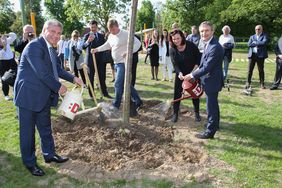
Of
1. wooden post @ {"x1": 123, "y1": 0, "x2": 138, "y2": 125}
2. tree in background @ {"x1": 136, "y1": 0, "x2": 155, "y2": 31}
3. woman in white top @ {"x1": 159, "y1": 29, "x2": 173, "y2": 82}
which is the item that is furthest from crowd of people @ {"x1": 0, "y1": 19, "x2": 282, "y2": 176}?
tree in background @ {"x1": 136, "y1": 0, "x2": 155, "y2": 31}

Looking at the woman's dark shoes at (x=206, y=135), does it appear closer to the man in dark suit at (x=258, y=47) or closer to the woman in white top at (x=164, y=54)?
the man in dark suit at (x=258, y=47)

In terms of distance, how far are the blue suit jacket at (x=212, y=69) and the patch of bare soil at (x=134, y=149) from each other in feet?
3.24

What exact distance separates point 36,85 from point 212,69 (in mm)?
2737

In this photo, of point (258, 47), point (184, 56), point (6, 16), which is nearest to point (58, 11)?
point (6, 16)

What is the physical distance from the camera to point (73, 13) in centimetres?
5041

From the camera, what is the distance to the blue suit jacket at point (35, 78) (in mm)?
4113

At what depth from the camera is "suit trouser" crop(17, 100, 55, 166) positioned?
4.39 metres

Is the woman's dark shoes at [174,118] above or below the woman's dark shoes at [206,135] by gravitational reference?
above

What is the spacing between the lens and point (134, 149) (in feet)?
17.4

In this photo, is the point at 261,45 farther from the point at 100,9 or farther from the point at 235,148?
the point at 100,9

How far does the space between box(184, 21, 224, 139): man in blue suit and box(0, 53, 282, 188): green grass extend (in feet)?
1.94

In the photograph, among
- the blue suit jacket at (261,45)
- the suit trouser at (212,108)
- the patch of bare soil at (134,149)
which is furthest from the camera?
the blue suit jacket at (261,45)

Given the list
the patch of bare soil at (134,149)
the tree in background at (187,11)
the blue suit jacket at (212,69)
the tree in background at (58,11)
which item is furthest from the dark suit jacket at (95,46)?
the tree in background at (58,11)

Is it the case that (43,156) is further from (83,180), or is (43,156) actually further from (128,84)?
(128,84)
